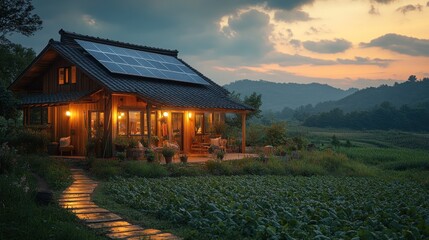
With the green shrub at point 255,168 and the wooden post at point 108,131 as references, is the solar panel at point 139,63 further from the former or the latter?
the green shrub at point 255,168

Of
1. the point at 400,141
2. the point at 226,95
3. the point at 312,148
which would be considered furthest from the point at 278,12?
the point at 400,141

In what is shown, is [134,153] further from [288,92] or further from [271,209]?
[288,92]

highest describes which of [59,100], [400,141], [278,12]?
[278,12]

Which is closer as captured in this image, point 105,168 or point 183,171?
point 105,168

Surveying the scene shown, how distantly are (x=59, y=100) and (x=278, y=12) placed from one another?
38.7ft

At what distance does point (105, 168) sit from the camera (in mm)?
14297

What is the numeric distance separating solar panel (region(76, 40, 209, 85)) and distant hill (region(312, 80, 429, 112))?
235ft

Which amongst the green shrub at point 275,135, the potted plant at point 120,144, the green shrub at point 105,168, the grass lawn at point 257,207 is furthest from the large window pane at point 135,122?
the green shrub at point 275,135

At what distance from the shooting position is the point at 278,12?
2233 cm

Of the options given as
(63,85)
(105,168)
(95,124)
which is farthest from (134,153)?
(63,85)

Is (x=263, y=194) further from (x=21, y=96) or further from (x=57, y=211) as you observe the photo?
(x=21, y=96)

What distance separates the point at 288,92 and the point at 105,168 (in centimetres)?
14849

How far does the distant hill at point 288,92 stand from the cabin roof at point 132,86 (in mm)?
120702

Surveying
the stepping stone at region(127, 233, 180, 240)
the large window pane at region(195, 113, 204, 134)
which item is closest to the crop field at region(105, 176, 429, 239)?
the stepping stone at region(127, 233, 180, 240)
